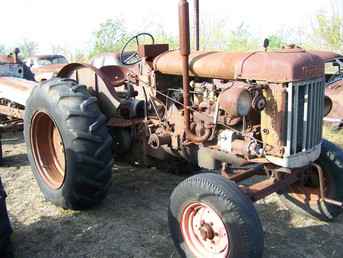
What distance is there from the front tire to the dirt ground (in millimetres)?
275

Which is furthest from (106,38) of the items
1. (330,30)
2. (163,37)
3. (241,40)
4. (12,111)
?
(12,111)

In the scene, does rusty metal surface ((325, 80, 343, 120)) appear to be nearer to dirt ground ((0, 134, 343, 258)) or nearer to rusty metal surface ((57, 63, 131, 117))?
dirt ground ((0, 134, 343, 258))

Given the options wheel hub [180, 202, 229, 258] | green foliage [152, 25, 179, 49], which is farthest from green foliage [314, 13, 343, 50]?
wheel hub [180, 202, 229, 258]

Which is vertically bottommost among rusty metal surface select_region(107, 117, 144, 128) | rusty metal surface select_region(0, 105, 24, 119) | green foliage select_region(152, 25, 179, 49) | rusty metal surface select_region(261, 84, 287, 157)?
rusty metal surface select_region(0, 105, 24, 119)

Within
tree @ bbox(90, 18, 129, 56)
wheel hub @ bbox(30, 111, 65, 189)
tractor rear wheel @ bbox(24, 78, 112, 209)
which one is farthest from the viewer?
tree @ bbox(90, 18, 129, 56)

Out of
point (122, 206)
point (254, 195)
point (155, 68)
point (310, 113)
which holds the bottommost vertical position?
point (122, 206)

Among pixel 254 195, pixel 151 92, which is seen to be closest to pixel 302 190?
pixel 254 195

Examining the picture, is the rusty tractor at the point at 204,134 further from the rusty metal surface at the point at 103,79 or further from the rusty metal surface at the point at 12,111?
the rusty metal surface at the point at 12,111

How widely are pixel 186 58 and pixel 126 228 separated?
155 cm

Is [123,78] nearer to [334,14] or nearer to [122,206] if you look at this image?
[122,206]

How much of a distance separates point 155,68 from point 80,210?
1.50m

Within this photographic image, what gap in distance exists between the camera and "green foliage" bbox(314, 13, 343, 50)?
12.9 metres

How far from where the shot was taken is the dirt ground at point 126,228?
3270 millimetres

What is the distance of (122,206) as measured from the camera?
13.4 ft
